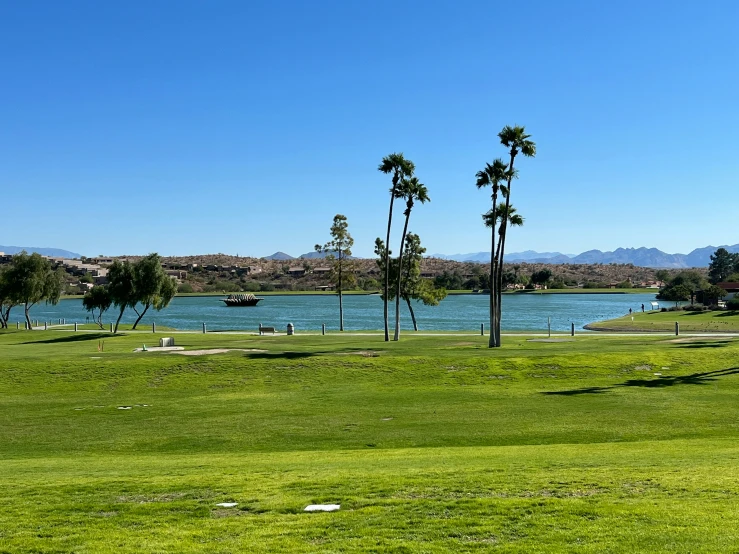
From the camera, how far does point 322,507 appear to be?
448 inches

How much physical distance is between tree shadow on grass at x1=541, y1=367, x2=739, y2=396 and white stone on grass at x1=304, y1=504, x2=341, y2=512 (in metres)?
19.4

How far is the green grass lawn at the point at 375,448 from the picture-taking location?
9.95m

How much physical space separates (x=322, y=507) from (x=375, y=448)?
8774mm

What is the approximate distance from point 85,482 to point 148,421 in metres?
10.8

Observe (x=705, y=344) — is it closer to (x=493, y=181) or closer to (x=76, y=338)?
(x=493, y=181)

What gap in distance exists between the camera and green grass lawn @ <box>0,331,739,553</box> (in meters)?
9.95

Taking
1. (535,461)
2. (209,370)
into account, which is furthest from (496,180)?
(535,461)

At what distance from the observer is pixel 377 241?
81625 millimetres

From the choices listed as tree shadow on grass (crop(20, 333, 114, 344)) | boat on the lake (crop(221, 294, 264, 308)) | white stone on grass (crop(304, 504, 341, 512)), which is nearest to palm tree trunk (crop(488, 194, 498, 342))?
tree shadow on grass (crop(20, 333, 114, 344))

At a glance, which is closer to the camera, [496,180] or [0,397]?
[0,397]

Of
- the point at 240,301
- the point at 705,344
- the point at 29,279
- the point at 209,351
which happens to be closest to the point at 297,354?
the point at 209,351

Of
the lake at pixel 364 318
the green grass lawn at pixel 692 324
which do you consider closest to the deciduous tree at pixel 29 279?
the lake at pixel 364 318

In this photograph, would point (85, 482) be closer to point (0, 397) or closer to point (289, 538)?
point (289, 538)

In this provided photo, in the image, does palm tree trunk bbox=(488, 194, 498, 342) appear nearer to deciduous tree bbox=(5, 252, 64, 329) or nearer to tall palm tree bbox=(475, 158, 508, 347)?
tall palm tree bbox=(475, 158, 508, 347)
